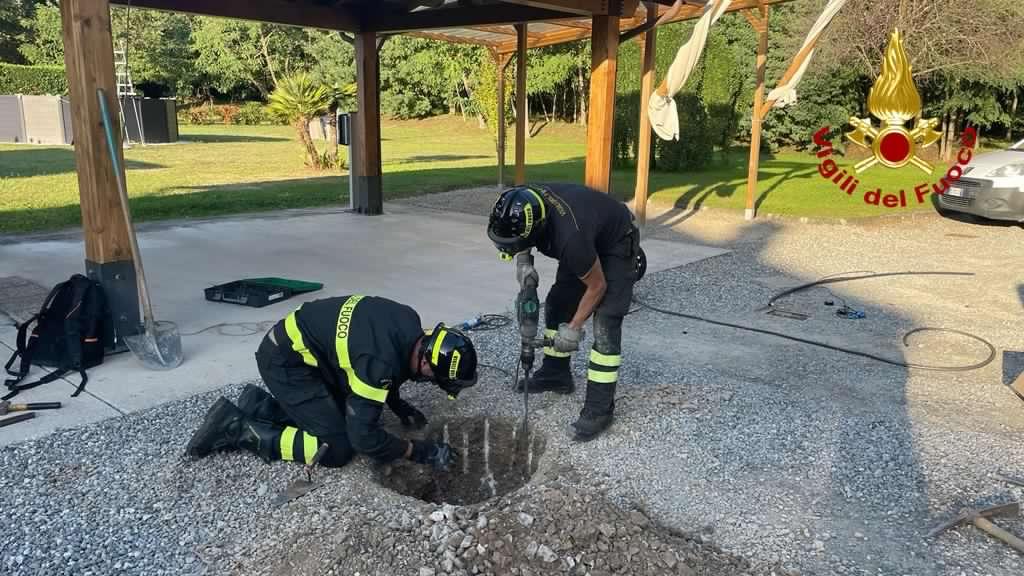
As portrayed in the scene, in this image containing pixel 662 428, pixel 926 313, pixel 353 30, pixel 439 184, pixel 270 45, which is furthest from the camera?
pixel 270 45

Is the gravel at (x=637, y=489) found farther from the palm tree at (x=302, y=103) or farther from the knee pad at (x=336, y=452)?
the palm tree at (x=302, y=103)

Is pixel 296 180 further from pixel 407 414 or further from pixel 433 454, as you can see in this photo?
pixel 433 454

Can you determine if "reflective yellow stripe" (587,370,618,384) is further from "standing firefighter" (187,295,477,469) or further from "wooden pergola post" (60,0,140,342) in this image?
"wooden pergola post" (60,0,140,342)

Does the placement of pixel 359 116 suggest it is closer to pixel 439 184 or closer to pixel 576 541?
pixel 439 184

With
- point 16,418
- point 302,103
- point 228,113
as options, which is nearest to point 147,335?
point 16,418

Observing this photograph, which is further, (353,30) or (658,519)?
(353,30)

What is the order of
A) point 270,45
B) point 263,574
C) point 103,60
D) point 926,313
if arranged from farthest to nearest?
point 270,45
point 926,313
point 103,60
point 263,574

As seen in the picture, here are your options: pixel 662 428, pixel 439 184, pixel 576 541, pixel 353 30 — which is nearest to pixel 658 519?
pixel 576 541

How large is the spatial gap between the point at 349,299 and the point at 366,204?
27.0ft

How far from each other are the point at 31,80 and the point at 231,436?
35.4 meters

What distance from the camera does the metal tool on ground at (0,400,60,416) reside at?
13.7 ft

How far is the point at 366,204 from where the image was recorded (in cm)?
1154

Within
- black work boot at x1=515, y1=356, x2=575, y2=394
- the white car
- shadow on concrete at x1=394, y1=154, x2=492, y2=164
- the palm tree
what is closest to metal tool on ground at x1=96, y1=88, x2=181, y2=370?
black work boot at x1=515, y1=356, x2=575, y2=394

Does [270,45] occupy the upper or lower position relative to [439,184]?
upper
